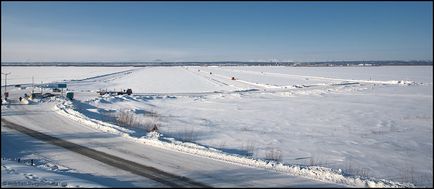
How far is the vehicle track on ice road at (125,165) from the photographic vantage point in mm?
11391

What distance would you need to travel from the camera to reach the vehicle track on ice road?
448 inches

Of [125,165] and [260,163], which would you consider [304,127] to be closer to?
[260,163]

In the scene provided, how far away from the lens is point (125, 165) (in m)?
13.1

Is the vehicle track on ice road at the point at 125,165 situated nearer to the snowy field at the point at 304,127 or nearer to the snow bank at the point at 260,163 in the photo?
the snow bank at the point at 260,163

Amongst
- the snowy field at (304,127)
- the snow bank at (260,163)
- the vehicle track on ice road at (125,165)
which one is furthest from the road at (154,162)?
the snowy field at (304,127)

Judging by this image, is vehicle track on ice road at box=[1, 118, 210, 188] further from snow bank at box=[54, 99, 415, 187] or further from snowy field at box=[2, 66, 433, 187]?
snowy field at box=[2, 66, 433, 187]

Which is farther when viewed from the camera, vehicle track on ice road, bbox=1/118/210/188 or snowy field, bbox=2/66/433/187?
snowy field, bbox=2/66/433/187

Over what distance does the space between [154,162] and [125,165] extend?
967 millimetres

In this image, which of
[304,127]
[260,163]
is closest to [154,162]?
[260,163]

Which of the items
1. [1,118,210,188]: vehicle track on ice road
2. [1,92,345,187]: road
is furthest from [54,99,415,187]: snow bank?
[1,118,210,188]: vehicle track on ice road

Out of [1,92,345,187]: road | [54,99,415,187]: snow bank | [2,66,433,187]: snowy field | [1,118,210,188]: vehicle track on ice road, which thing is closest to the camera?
[1,118,210,188]: vehicle track on ice road

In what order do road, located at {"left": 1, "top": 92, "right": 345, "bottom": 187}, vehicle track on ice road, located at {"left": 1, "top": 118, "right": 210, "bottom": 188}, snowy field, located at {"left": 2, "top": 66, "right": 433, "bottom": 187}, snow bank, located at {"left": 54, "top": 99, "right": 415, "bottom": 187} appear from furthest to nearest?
snowy field, located at {"left": 2, "top": 66, "right": 433, "bottom": 187}
snow bank, located at {"left": 54, "top": 99, "right": 415, "bottom": 187}
road, located at {"left": 1, "top": 92, "right": 345, "bottom": 187}
vehicle track on ice road, located at {"left": 1, "top": 118, "right": 210, "bottom": 188}

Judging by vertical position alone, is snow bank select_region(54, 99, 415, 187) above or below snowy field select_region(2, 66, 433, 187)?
above

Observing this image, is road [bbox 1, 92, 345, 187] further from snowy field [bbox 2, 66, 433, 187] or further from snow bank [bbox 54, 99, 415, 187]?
snowy field [bbox 2, 66, 433, 187]
